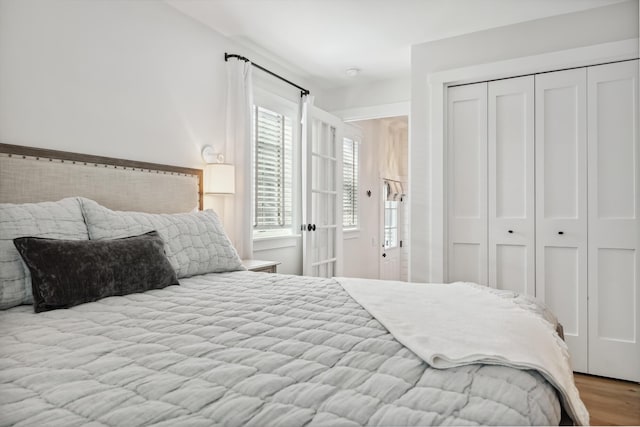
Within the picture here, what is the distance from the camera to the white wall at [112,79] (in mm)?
2012

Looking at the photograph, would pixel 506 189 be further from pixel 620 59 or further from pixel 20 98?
pixel 20 98

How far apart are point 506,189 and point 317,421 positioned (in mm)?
2945

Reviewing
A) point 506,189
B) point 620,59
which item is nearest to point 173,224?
point 506,189

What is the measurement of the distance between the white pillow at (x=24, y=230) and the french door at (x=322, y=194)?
227cm

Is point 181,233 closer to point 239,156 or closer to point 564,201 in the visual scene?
point 239,156

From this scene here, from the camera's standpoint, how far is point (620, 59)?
8.97 feet

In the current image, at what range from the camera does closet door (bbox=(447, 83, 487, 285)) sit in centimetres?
321

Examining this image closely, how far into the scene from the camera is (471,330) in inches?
45.6

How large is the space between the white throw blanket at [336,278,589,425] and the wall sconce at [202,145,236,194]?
1576mm

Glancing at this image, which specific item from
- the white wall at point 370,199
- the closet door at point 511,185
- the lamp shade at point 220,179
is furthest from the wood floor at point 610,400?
the lamp shade at point 220,179

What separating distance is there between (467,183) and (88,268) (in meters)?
2.84

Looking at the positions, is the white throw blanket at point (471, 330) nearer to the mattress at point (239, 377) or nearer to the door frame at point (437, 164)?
the mattress at point (239, 377)

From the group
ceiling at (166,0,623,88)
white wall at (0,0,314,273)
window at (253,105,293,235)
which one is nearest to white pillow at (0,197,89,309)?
white wall at (0,0,314,273)

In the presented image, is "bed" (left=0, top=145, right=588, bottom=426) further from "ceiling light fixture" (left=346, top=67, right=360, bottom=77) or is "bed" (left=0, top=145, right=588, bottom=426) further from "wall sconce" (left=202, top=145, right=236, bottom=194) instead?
"ceiling light fixture" (left=346, top=67, right=360, bottom=77)
